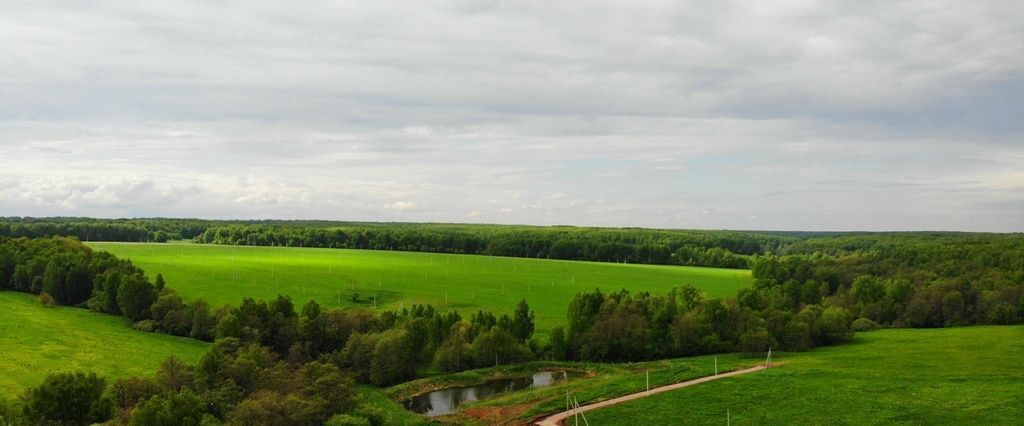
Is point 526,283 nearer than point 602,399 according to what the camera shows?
No

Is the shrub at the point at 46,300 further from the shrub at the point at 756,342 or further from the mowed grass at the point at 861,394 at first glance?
the shrub at the point at 756,342

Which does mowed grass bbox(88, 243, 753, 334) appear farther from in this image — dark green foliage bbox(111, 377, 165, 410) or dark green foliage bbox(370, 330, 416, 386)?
dark green foliage bbox(111, 377, 165, 410)

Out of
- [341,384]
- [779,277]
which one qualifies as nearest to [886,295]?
[779,277]

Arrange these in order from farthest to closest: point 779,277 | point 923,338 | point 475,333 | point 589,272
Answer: point 589,272, point 779,277, point 923,338, point 475,333

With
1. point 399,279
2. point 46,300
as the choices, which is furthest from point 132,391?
point 399,279

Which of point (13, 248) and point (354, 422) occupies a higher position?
point (13, 248)

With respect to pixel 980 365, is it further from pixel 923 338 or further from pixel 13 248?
pixel 13 248
